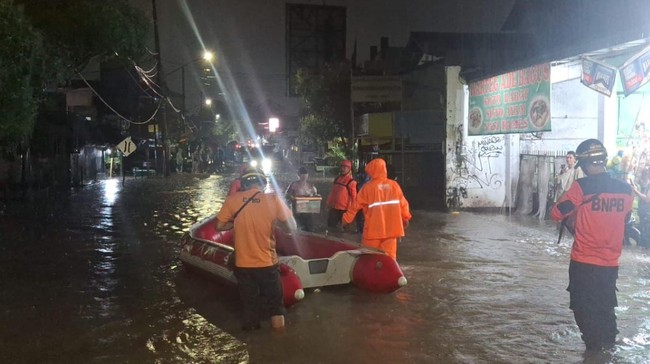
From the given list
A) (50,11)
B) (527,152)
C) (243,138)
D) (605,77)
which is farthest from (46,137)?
(243,138)

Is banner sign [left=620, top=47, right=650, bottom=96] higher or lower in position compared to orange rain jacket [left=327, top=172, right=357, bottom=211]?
higher

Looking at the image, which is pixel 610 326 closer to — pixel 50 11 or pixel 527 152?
pixel 527 152

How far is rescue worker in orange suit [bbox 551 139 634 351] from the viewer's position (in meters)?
5.30

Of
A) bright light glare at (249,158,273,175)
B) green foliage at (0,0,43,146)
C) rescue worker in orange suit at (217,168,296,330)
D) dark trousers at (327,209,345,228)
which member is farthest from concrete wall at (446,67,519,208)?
rescue worker in orange suit at (217,168,296,330)

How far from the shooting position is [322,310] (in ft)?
24.4

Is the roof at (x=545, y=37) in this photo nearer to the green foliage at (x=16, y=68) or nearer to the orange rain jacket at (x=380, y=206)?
the orange rain jacket at (x=380, y=206)

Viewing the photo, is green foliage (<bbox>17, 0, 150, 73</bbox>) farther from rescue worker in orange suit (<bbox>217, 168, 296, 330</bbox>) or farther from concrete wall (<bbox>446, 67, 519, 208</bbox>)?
rescue worker in orange suit (<bbox>217, 168, 296, 330</bbox>)

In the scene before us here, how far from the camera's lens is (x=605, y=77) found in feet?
39.5

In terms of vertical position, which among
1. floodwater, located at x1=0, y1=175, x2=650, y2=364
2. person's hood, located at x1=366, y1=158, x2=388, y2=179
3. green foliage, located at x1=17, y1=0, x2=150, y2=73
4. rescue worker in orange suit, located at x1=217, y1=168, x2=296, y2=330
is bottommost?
floodwater, located at x1=0, y1=175, x2=650, y2=364

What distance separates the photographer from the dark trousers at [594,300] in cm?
536

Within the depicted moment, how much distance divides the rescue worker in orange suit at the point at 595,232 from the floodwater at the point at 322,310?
0.51 metres

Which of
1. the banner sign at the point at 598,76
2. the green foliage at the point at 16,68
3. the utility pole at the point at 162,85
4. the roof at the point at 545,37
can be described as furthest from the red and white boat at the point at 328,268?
the utility pole at the point at 162,85

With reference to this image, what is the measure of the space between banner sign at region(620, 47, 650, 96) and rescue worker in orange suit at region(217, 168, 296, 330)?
298 inches

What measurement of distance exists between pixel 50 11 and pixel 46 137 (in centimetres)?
1130
